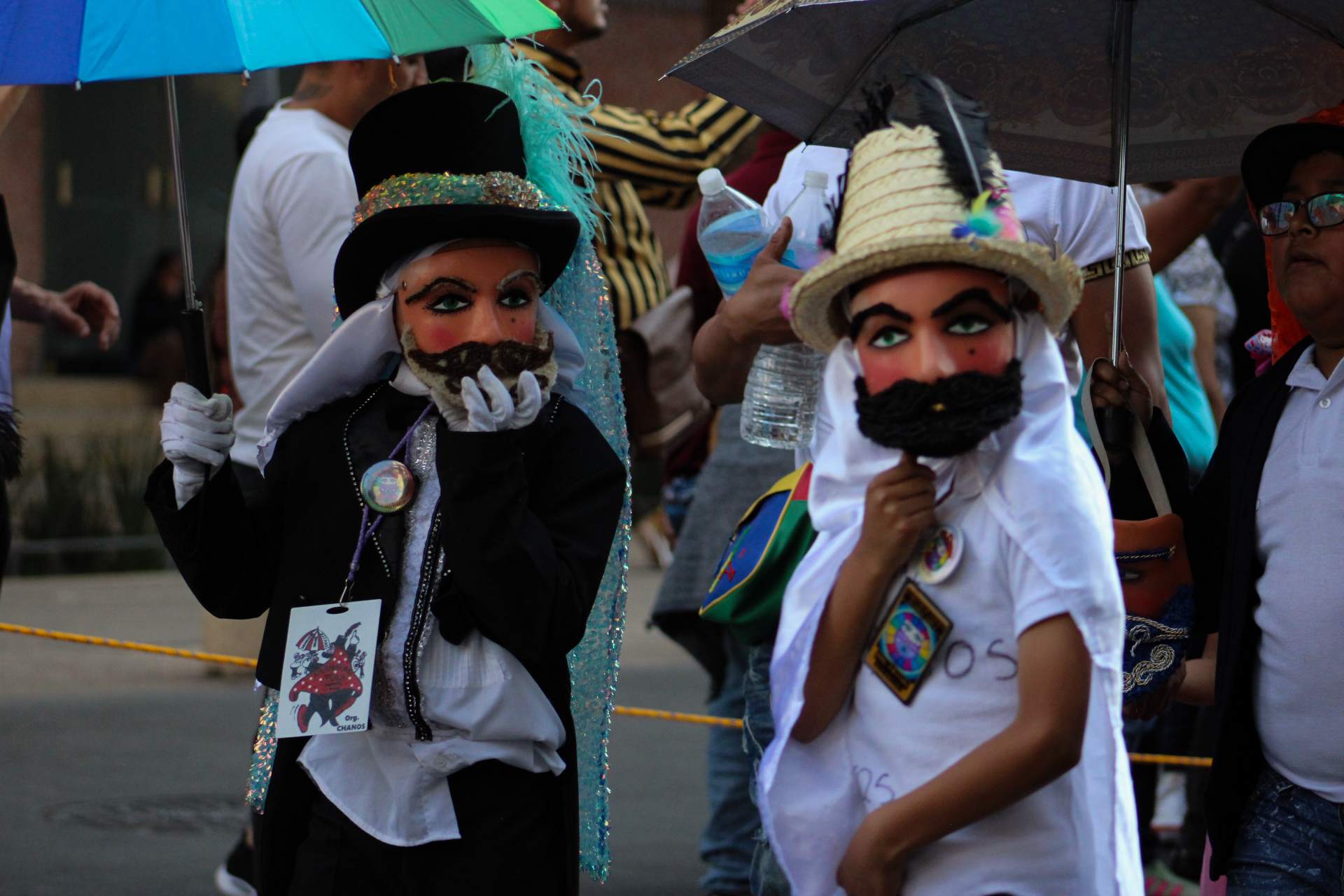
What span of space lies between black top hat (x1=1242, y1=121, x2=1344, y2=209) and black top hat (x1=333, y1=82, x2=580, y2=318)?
4.01ft

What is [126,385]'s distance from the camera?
51.4 ft

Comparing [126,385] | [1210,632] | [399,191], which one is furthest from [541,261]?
[126,385]

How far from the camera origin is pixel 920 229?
2260mm

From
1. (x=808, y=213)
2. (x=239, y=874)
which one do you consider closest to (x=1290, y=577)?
(x=808, y=213)

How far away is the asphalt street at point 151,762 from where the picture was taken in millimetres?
5297

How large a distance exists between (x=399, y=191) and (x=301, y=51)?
31 centimetres

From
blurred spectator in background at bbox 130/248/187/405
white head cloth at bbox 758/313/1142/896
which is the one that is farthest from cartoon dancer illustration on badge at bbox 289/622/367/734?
blurred spectator in background at bbox 130/248/187/405

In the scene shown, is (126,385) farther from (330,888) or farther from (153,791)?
(330,888)

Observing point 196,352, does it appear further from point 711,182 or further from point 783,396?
point 783,396

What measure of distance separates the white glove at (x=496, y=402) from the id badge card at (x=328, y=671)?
1.22ft

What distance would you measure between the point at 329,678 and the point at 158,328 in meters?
13.5

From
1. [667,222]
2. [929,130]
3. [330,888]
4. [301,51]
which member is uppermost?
[667,222]

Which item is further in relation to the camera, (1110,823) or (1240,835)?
(1240,835)

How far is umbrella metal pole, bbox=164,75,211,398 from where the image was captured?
3041 mm
